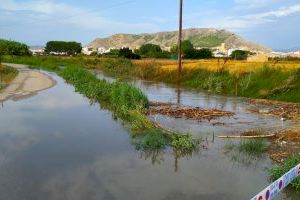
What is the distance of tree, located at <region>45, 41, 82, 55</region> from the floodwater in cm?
11079

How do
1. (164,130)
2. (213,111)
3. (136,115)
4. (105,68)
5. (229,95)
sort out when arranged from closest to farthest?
(164,130), (136,115), (213,111), (229,95), (105,68)

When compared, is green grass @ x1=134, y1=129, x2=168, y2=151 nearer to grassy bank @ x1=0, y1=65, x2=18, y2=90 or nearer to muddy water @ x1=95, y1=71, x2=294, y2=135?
muddy water @ x1=95, y1=71, x2=294, y2=135

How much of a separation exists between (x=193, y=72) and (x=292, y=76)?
11.4m

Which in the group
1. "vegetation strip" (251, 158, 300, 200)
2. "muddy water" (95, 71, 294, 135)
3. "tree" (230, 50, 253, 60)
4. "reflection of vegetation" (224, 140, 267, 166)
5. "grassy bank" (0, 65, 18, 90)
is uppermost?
"vegetation strip" (251, 158, 300, 200)

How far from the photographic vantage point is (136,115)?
15.1 m

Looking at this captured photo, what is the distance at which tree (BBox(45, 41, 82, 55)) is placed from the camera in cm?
12519

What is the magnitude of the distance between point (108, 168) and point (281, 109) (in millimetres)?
11065

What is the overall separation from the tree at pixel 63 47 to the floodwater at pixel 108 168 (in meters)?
111

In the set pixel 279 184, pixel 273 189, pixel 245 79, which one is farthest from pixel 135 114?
pixel 245 79

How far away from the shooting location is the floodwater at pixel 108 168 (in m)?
8.48

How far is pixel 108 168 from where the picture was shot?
1020 cm

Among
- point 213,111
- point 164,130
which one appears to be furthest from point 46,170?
point 213,111

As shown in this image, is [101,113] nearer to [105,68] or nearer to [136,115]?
[136,115]

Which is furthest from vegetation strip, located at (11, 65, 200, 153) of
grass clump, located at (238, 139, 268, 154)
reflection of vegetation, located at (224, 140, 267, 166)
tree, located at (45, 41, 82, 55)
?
tree, located at (45, 41, 82, 55)
